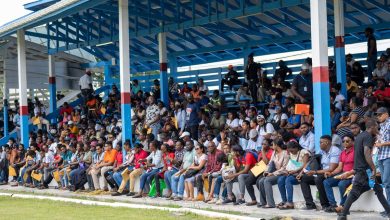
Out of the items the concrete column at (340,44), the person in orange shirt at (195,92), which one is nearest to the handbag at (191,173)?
the concrete column at (340,44)

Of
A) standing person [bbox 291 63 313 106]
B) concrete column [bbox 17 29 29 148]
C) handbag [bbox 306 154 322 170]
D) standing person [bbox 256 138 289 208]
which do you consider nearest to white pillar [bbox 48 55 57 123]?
concrete column [bbox 17 29 29 148]

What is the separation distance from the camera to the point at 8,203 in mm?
18688

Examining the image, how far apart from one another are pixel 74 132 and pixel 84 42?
12.5 feet

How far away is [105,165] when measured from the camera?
Result: 67.4 feet

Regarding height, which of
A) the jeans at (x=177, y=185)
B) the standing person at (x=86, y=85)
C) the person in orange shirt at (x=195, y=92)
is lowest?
the jeans at (x=177, y=185)

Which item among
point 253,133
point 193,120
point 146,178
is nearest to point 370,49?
point 193,120

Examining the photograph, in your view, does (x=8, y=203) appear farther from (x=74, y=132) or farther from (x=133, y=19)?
(x=133, y=19)

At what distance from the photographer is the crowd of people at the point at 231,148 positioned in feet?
43.9

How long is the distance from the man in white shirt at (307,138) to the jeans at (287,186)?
3.23 ft

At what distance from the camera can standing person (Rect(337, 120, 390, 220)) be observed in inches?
471

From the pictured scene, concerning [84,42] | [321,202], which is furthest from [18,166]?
[321,202]

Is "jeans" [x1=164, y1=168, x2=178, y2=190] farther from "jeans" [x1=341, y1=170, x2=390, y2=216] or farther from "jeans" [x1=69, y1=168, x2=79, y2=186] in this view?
"jeans" [x1=341, y1=170, x2=390, y2=216]

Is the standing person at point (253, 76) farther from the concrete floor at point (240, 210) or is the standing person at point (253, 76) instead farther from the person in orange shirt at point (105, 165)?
the concrete floor at point (240, 210)

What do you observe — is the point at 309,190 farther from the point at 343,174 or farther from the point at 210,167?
the point at 210,167
